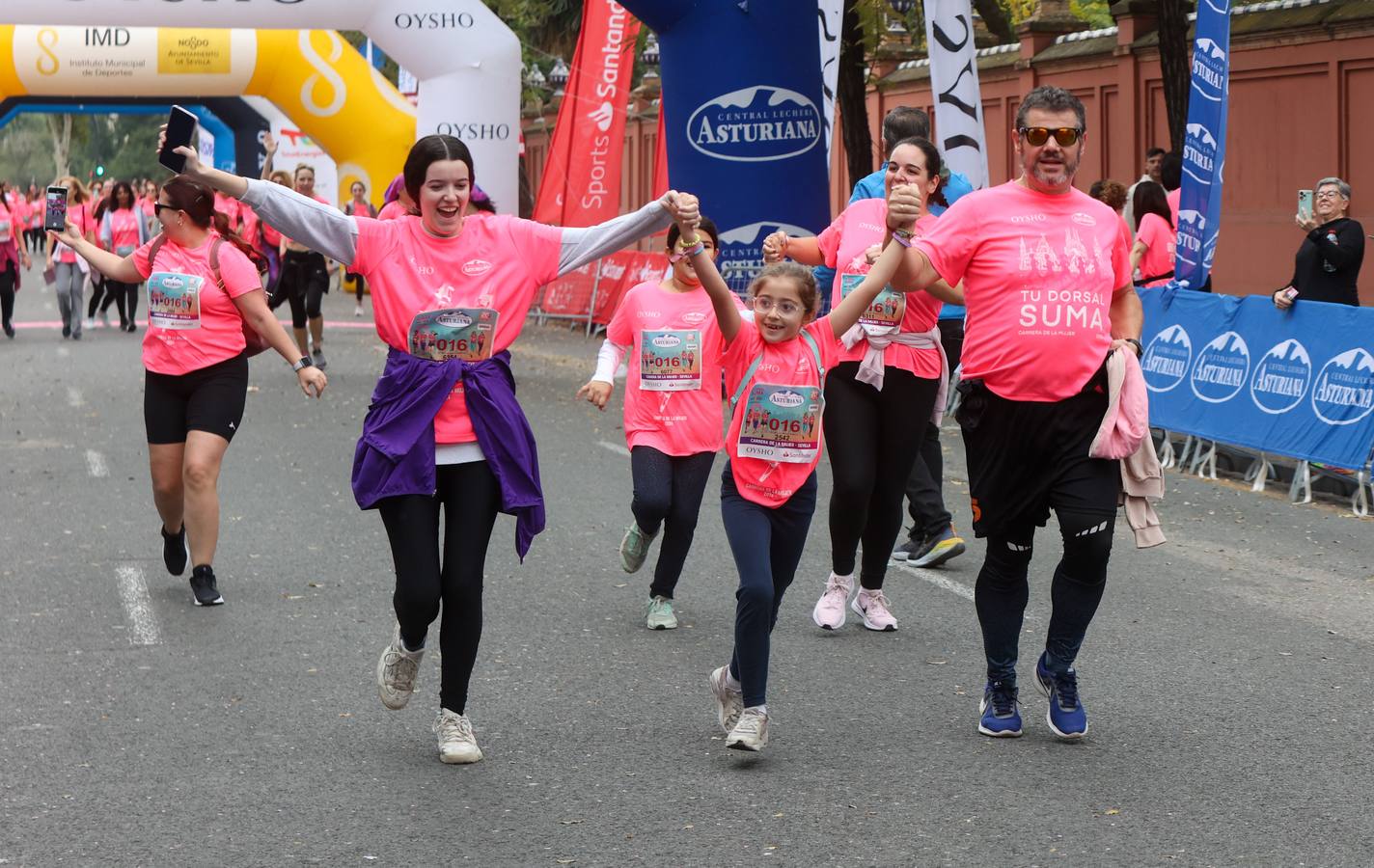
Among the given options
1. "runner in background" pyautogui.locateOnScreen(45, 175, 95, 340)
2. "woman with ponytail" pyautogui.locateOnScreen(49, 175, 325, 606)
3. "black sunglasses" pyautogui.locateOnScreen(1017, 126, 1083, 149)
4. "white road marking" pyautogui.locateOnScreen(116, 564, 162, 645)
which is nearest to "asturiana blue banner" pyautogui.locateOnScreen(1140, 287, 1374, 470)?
"black sunglasses" pyautogui.locateOnScreen(1017, 126, 1083, 149)

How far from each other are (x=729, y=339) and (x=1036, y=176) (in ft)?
3.41

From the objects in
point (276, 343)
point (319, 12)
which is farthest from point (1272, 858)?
point (319, 12)

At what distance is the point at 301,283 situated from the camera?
736 inches

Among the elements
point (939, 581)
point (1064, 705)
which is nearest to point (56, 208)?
point (939, 581)

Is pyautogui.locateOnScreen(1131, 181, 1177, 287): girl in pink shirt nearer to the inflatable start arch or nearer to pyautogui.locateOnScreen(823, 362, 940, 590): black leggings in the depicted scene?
pyautogui.locateOnScreen(823, 362, 940, 590): black leggings

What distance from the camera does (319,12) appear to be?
22.4 metres

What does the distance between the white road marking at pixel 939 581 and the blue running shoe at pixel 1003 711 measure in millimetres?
2212

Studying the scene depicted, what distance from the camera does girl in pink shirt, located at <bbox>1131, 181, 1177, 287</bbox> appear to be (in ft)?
47.7

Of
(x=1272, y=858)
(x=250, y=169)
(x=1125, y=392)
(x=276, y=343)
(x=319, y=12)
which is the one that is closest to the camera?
(x=1272, y=858)

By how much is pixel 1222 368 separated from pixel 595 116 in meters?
12.8

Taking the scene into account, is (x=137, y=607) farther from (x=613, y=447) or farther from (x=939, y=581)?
(x=613, y=447)

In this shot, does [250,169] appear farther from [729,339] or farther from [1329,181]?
[729,339]

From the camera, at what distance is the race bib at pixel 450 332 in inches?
218

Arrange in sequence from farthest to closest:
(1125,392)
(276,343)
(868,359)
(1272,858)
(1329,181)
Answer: (1329,181), (276,343), (868,359), (1125,392), (1272,858)
